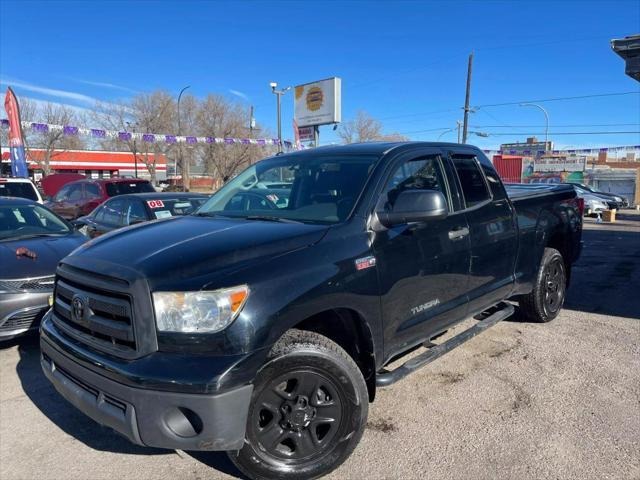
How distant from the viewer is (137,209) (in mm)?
7777

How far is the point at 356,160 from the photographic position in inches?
136

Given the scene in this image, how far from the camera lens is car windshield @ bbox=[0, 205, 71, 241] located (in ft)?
18.3

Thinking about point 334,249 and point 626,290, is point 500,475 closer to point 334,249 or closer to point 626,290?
point 334,249

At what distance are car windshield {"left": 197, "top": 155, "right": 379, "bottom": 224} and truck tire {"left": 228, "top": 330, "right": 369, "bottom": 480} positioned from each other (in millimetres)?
896

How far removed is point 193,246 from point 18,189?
10.2 metres

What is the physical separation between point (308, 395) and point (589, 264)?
26.7ft

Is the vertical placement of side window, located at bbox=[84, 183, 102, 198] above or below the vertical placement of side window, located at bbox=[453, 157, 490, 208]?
below

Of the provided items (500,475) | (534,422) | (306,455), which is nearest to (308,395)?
(306,455)

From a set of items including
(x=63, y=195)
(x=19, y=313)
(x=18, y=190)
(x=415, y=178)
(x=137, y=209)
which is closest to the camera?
(x=415, y=178)

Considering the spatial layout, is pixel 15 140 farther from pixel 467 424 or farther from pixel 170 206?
pixel 467 424

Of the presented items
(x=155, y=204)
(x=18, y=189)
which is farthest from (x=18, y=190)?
(x=155, y=204)

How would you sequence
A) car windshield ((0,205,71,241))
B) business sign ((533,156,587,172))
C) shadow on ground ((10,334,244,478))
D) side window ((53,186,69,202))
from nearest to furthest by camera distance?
shadow on ground ((10,334,244,478)) → car windshield ((0,205,71,241)) → side window ((53,186,69,202)) → business sign ((533,156,587,172))

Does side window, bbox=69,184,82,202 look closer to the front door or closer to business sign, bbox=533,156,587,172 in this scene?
the front door

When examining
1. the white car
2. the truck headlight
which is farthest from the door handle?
the white car
